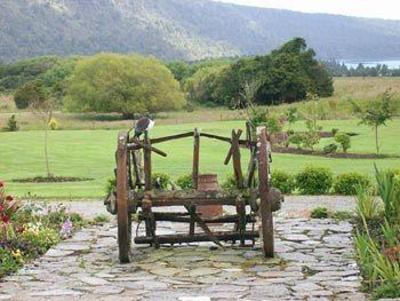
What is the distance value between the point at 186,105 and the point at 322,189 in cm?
5639

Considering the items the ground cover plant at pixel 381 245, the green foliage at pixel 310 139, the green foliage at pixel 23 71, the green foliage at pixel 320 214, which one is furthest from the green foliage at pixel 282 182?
the green foliage at pixel 23 71

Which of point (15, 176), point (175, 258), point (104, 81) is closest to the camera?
point (175, 258)

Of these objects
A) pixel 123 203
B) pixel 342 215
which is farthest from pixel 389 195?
pixel 123 203

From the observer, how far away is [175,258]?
29.7 feet

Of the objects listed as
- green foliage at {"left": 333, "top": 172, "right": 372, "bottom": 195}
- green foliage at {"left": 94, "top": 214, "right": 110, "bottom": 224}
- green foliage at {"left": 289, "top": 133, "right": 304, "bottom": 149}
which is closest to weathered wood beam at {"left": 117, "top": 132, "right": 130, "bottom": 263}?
green foliage at {"left": 94, "top": 214, "right": 110, "bottom": 224}

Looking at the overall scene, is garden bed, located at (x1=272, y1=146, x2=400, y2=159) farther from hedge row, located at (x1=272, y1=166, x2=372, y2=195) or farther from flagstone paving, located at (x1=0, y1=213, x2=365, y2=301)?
flagstone paving, located at (x1=0, y1=213, x2=365, y2=301)

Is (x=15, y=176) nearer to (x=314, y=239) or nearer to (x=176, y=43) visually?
(x=314, y=239)

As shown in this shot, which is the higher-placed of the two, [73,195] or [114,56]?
[114,56]

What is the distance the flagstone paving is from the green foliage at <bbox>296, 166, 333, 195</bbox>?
5770 mm

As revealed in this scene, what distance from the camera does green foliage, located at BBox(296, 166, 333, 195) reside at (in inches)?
643

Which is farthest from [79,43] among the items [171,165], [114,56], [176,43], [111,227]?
[111,227]

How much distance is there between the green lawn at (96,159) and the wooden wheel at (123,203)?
840cm

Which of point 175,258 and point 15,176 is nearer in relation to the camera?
point 175,258

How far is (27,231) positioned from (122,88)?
187ft
